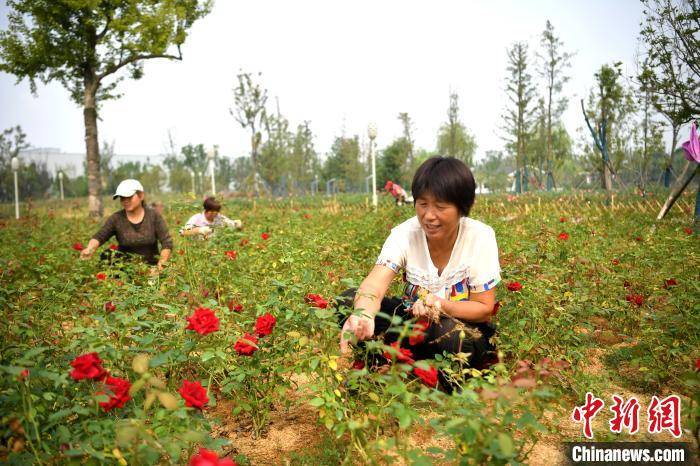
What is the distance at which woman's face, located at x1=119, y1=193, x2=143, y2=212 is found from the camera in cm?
457

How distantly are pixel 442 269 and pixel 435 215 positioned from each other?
0.36 m

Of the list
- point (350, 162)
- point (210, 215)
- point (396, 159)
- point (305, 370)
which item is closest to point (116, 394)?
point (305, 370)

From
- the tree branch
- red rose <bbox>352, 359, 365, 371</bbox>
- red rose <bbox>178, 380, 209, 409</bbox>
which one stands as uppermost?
the tree branch

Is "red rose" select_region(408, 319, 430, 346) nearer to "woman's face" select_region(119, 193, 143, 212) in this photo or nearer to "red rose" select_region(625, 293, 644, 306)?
"red rose" select_region(625, 293, 644, 306)

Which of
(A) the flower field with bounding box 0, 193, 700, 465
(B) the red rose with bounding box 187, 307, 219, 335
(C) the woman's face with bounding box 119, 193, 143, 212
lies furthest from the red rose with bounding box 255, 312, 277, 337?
(C) the woman's face with bounding box 119, 193, 143, 212

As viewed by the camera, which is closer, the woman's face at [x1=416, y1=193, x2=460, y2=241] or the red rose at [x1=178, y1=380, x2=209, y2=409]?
the red rose at [x1=178, y1=380, x2=209, y2=409]

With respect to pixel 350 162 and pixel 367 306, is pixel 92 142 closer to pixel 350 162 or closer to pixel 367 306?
pixel 350 162

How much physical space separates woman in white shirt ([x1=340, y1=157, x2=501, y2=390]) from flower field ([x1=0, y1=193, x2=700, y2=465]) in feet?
0.38

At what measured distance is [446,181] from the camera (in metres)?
2.00

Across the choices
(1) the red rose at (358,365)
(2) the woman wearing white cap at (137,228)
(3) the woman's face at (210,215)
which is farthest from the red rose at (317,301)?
(3) the woman's face at (210,215)

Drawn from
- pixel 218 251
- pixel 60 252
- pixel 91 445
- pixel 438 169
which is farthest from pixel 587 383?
pixel 60 252

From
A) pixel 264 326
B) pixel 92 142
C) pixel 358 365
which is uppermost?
pixel 92 142

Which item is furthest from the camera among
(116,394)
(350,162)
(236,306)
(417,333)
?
(350,162)

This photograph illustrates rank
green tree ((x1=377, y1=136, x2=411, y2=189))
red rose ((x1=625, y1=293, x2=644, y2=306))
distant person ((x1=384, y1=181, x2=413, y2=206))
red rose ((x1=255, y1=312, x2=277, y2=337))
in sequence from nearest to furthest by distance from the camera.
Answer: red rose ((x1=255, y1=312, x2=277, y2=337)) < red rose ((x1=625, y1=293, x2=644, y2=306)) < distant person ((x1=384, y1=181, x2=413, y2=206)) < green tree ((x1=377, y1=136, x2=411, y2=189))
